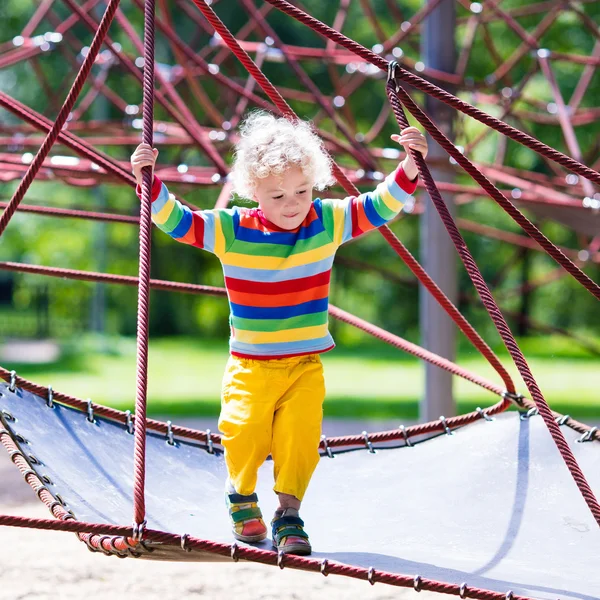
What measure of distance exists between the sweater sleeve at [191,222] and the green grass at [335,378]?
7547 mm

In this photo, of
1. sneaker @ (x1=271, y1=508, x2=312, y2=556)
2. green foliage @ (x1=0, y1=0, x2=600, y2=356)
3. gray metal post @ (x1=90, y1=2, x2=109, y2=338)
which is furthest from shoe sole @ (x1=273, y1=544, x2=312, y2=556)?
gray metal post @ (x1=90, y1=2, x2=109, y2=338)

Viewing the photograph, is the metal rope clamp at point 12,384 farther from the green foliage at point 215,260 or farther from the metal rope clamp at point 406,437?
the green foliage at point 215,260

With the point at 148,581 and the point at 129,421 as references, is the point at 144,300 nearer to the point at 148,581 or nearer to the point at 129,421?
the point at 129,421

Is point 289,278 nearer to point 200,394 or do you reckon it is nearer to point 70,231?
point 200,394

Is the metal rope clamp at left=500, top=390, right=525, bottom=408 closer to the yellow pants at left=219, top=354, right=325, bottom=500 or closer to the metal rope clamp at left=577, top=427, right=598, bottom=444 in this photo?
the metal rope clamp at left=577, top=427, right=598, bottom=444

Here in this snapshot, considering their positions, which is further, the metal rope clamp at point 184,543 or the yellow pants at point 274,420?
the yellow pants at point 274,420

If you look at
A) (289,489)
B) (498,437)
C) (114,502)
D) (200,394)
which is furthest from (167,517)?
(200,394)

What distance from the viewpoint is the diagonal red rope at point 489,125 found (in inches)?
95.3

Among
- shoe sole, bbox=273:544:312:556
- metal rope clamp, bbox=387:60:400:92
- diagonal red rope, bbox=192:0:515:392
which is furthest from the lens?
diagonal red rope, bbox=192:0:515:392

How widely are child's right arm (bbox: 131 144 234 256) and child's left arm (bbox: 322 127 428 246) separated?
0.82 feet

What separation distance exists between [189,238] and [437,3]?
3.53 metres

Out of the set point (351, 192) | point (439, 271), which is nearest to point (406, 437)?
point (351, 192)

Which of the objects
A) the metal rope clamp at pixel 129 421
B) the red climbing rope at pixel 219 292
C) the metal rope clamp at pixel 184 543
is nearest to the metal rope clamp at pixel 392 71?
the metal rope clamp at pixel 184 543

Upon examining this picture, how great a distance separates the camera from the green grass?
1119cm
